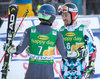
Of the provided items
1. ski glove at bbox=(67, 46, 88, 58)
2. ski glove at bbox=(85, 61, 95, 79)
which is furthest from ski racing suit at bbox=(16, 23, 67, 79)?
ski glove at bbox=(85, 61, 95, 79)

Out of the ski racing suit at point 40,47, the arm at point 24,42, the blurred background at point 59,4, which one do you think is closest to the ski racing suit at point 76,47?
the ski racing suit at point 40,47

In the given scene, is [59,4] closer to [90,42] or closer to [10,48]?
[90,42]

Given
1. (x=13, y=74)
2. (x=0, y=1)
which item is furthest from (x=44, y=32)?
(x=0, y=1)

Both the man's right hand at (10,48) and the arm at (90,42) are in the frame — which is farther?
the arm at (90,42)

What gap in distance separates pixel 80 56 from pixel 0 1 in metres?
7.05

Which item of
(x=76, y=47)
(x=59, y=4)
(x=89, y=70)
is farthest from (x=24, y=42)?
(x=59, y=4)

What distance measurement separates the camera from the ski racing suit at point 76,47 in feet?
18.1

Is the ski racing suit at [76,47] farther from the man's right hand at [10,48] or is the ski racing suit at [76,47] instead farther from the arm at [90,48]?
the man's right hand at [10,48]

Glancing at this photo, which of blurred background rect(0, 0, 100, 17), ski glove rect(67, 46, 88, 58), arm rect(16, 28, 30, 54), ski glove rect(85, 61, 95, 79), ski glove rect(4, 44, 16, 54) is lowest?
ski glove rect(85, 61, 95, 79)

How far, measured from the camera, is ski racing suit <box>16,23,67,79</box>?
15.6 feet

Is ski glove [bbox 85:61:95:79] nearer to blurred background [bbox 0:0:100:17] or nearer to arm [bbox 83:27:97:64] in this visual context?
A: arm [bbox 83:27:97:64]

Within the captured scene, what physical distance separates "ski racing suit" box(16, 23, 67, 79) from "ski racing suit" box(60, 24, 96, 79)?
0.75m

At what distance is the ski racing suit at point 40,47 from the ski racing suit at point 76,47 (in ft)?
2.46

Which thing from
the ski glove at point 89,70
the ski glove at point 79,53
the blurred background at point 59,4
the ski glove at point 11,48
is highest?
the blurred background at point 59,4
